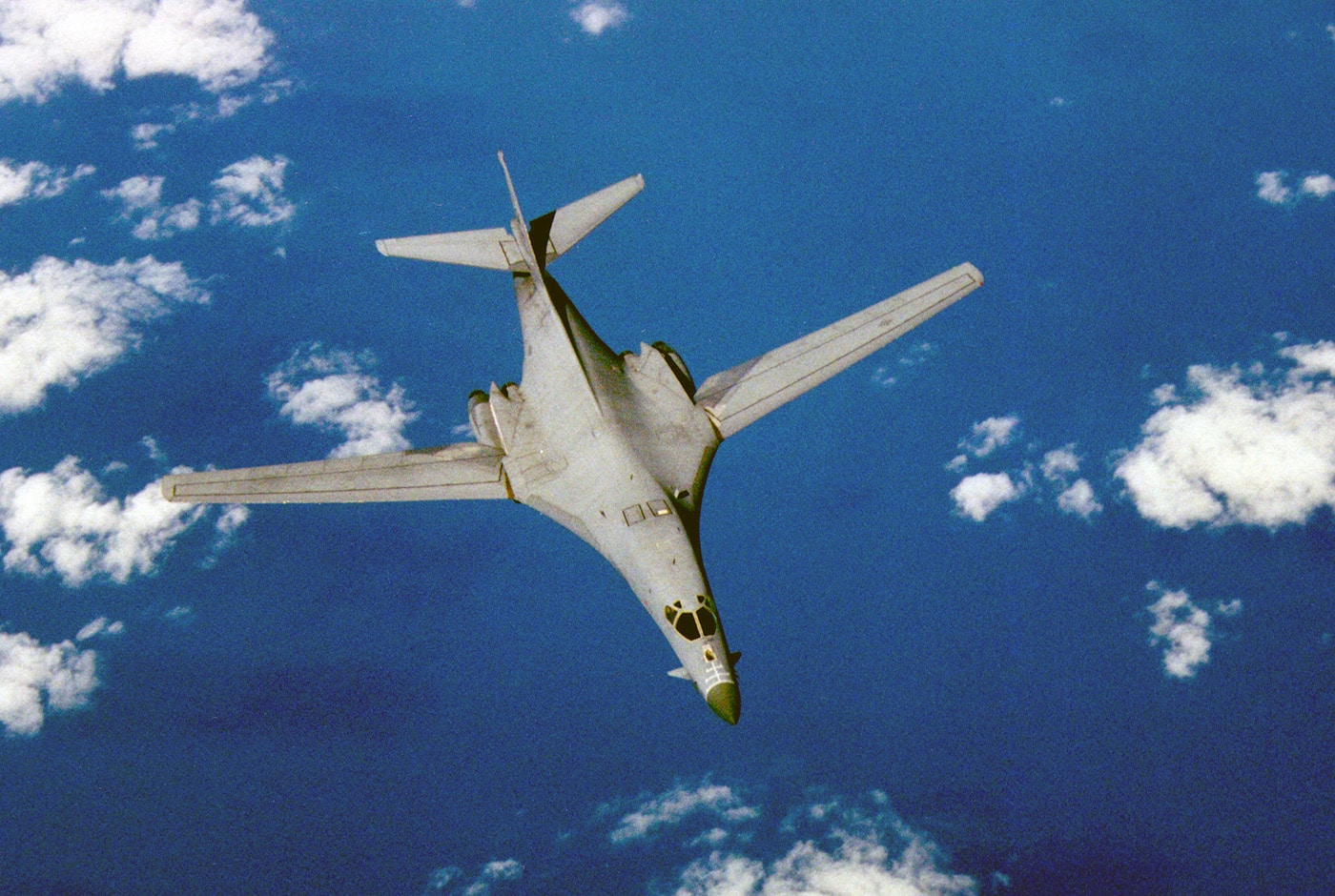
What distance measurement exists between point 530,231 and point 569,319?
15.4 feet

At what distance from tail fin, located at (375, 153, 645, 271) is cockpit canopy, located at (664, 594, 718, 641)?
16860 millimetres

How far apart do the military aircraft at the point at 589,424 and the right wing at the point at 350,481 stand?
5 cm

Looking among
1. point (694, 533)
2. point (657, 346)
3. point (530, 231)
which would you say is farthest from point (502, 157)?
point (694, 533)

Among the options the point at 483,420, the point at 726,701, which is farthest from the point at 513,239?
the point at 726,701

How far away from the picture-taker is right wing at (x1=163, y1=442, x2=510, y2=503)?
35.9m

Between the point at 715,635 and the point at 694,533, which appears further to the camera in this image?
the point at 694,533

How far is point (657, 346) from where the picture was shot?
39719 millimetres

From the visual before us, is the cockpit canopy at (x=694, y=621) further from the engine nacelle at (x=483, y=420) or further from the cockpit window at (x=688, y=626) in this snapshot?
the engine nacelle at (x=483, y=420)

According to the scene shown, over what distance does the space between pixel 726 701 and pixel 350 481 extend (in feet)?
54.9

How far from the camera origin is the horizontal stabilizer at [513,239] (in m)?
40.4

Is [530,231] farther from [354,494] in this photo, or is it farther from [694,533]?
[694,533]

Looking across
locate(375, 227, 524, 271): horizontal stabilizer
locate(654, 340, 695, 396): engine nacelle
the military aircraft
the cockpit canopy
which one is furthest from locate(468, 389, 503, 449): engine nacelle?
the cockpit canopy

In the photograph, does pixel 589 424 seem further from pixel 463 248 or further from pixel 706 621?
pixel 463 248

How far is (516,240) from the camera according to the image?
40281 mm
